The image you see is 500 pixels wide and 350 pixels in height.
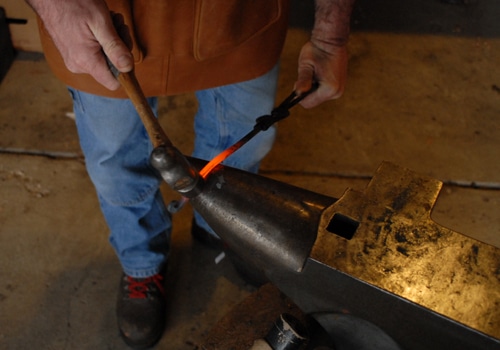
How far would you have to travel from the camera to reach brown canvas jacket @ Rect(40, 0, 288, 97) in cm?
96

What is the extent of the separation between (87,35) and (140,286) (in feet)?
3.03

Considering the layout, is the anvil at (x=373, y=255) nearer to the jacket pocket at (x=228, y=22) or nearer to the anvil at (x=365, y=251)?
the anvil at (x=365, y=251)

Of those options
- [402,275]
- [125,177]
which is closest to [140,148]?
[125,177]

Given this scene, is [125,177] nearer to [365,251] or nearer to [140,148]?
[140,148]

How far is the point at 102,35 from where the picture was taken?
2.63 feet

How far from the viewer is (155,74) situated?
3.42ft

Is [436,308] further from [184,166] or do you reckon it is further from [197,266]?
[197,266]

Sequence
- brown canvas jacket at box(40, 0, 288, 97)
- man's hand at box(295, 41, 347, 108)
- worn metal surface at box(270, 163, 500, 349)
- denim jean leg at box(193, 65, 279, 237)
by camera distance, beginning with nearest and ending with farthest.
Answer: worn metal surface at box(270, 163, 500, 349), brown canvas jacket at box(40, 0, 288, 97), man's hand at box(295, 41, 347, 108), denim jean leg at box(193, 65, 279, 237)

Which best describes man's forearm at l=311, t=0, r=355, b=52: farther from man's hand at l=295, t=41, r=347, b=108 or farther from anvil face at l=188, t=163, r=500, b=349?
anvil face at l=188, t=163, r=500, b=349

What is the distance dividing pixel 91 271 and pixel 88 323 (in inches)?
7.1

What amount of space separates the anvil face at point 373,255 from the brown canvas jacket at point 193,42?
36 centimetres

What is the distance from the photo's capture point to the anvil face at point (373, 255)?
2.17 feet

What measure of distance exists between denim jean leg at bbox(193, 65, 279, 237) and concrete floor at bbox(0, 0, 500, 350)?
505mm

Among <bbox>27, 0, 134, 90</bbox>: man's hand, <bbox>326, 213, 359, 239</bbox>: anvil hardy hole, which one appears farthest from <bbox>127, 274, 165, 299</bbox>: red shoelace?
<bbox>326, 213, 359, 239</bbox>: anvil hardy hole
